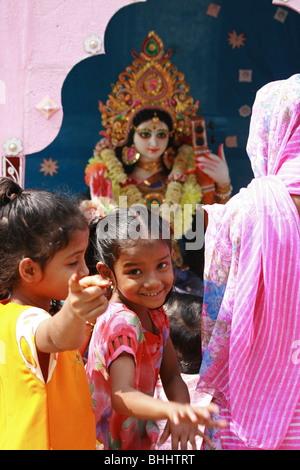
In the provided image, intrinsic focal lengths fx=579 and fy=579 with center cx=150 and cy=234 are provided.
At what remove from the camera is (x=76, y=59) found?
3.56m

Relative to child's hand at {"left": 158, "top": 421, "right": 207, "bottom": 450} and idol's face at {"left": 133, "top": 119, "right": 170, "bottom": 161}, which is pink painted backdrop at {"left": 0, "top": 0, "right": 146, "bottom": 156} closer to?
idol's face at {"left": 133, "top": 119, "right": 170, "bottom": 161}

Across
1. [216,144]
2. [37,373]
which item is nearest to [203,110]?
[216,144]

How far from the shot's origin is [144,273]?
1.64m

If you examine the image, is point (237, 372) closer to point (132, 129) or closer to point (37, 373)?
point (37, 373)

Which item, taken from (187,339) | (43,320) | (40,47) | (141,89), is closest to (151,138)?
(141,89)

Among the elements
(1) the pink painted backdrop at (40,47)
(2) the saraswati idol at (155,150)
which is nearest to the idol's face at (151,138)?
(2) the saraswati idol at (155,150)

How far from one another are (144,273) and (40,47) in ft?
7.92

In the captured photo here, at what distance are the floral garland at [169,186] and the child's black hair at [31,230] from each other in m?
2.67

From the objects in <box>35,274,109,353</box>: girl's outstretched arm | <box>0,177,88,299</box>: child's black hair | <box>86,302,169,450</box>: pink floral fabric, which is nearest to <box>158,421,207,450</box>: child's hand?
<box>86,302,169,450</box>: pink floral fabric

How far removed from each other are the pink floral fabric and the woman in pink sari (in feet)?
0.80

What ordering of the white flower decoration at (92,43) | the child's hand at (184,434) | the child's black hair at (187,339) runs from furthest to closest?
the white flower decoration at (92,43) < the child's black hair at (187,339) < the child's hand at (184,434)

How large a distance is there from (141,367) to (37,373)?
0.42 m

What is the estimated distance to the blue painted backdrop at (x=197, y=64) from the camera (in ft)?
13.6

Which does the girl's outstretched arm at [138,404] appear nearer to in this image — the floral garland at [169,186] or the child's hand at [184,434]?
the child's hand at [184,434]
